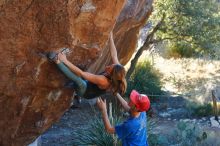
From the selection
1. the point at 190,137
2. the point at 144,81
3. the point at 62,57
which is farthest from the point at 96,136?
the point at 144,81

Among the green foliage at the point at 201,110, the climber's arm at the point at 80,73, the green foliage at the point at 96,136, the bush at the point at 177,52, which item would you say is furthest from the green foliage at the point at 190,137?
the bush at the point at 177,52

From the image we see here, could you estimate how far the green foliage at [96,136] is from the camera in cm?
947

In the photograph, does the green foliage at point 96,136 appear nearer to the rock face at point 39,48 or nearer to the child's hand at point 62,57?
the rock face at point 39,48

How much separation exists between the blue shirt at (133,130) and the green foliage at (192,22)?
9.73 metres

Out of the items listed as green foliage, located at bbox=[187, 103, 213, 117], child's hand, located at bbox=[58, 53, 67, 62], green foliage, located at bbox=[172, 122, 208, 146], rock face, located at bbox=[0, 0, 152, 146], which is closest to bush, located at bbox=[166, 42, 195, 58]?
green foliage, located at bbox=[187, 103, 213, 117]

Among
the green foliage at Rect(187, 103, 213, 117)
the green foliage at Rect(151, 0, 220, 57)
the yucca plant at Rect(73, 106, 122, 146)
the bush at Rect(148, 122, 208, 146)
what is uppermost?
the green foliage at Rect(151, 0, 220, 57)

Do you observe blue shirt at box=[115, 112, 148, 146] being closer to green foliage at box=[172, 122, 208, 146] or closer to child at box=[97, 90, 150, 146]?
child at box=[97, 90, 150, 146]

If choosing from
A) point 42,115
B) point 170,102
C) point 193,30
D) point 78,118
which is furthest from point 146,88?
point 42,115

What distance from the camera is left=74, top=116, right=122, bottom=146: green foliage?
9.47 m

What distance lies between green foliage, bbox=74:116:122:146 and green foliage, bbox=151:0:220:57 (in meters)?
6.21

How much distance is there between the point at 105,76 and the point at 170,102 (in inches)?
455

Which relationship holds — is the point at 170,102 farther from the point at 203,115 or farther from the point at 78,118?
the point at 78,118

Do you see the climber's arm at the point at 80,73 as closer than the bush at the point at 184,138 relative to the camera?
Yes

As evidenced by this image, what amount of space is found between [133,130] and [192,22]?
32.9ft
